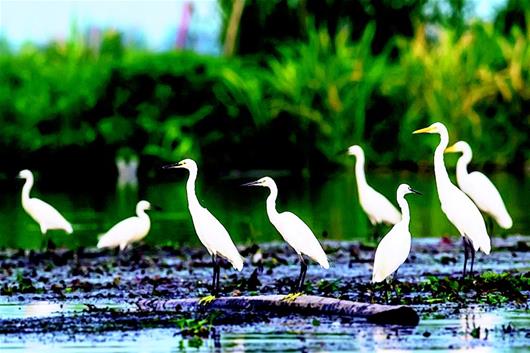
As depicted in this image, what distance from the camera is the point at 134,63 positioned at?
45.2 meters

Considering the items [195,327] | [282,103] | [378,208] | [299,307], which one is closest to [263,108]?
[282,103]

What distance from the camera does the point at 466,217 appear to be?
1705 centimetres

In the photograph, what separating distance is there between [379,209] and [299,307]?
8357mm

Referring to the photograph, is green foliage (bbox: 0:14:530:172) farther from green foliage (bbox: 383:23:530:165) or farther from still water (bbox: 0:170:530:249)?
still water (bbox: 0:170:530:249)

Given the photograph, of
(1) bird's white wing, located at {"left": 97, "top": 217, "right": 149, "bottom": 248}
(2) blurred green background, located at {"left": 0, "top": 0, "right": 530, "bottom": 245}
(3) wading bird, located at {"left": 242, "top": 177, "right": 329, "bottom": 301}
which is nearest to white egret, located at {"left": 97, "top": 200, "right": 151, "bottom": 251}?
(1) bird's white wing, located at {"left": 97, "top": 217, "right": 149, "bottom": 248}

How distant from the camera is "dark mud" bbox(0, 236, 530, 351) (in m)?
13.1

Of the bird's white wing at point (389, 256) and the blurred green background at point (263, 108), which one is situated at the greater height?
the blurred green background at point (263, 108)

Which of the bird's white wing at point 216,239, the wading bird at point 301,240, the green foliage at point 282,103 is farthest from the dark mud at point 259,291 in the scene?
the green foliage at point 282,103

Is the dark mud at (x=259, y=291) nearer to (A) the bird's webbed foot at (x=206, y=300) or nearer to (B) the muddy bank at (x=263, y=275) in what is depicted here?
(B) the muddy bank at (x=263, y=275)

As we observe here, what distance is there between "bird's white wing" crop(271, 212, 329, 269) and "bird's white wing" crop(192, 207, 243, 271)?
51 centimetres

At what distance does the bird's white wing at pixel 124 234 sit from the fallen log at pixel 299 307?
5.40 m

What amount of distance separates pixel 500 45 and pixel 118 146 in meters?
9.99

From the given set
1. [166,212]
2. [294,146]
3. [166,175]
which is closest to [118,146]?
[166,175]

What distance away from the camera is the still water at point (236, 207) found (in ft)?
82.9
